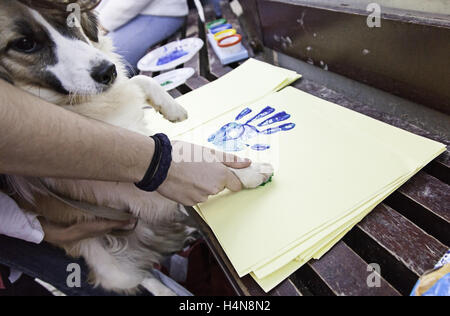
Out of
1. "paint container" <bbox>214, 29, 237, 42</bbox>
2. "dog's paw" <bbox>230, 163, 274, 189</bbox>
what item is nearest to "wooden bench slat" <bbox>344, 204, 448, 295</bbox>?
"dog's paw" <bbox>230, 163, 274, 189</bbox>

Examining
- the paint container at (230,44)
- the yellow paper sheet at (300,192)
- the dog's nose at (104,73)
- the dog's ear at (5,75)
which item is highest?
the dog's ear at (5,75)

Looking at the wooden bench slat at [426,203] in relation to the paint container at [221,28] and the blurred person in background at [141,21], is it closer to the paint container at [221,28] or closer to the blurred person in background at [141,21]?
the paint container at [221,28]

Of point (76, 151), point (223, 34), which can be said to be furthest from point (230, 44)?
point (76, 151)

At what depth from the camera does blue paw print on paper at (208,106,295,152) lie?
29.0 inches

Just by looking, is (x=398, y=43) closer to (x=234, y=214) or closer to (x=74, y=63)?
(x=234, y=214)

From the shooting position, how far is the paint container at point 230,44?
3.67 ft

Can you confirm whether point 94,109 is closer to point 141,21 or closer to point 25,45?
point 25,45

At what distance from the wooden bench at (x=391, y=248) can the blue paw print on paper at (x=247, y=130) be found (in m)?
0.27

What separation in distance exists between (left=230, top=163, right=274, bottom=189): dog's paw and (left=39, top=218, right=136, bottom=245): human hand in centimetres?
43

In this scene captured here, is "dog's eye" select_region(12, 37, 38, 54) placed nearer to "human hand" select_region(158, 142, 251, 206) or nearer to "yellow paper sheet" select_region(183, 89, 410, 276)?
"human hand" select_region(158, 142, 251, 206)

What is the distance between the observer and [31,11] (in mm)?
593

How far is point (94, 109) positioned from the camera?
69 cm

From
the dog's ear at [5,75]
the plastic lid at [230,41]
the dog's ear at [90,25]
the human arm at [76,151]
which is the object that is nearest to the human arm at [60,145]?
the human arm at [76,151]

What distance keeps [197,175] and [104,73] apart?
30 centimetres
